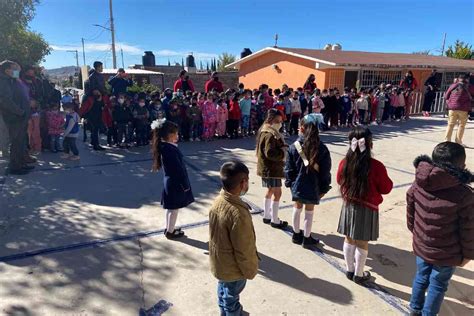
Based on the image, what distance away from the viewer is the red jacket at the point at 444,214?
2.63m

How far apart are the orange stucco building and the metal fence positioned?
6.86 ft

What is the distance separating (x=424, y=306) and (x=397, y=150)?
284 inches

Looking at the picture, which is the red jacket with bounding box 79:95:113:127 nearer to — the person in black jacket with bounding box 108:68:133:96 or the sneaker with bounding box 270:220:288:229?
the person in black jacket with bounding box 108:68:133:96

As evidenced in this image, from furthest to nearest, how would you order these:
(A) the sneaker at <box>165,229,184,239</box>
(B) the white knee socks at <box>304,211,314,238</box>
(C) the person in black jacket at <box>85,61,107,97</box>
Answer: (C) the person in black jacket at <box>85,61,107,97</box> < (A) the sneaker at <box>165,229,184,239</box> < (B) the white knee socks at <box>304,211,314,238</box>

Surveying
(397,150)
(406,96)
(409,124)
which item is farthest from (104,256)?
(406,96)

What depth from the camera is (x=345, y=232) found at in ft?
11.2

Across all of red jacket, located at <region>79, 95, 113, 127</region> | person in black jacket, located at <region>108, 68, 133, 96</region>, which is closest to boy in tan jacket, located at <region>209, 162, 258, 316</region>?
red jacket, located at <region>79, 95, 113, 127</region>

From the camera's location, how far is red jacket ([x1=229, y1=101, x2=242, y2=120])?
35.3 feet

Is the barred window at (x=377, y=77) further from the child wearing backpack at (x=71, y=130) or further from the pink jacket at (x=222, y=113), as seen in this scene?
the child wearing backpack at (x=71, y=130)

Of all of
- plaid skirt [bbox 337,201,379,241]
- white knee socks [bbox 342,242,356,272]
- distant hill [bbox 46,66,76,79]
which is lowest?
white knee socks [bbox 342,242,356,272]

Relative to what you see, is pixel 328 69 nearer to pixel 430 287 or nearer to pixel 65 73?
pixel 430 287

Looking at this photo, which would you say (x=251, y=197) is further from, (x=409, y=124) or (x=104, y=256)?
(x=409, y=124)

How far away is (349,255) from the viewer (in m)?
3.53

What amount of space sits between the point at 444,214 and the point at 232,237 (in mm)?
1565
